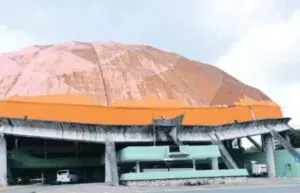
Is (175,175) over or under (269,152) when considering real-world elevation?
under

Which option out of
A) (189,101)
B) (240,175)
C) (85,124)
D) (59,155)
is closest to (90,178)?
(59,155)

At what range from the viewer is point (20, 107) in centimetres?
4484

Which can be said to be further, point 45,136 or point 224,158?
point 224,158

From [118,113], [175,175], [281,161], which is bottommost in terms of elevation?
[175,175]

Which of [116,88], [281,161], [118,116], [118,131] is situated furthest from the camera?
[281,161]

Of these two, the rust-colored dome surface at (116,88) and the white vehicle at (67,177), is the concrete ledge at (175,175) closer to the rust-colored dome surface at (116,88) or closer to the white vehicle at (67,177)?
the white vehicle at (67,177)

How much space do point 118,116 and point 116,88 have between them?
4.60 m

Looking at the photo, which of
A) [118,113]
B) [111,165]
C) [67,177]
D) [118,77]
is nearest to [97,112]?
[118,113]

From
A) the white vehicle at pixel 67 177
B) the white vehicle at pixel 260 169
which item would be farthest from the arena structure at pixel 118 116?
the white vehicle at pixel 67 177

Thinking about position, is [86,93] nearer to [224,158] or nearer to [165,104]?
[165,104]

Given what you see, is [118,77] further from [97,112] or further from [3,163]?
[3,163]

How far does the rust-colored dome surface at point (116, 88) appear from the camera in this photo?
4704 cm

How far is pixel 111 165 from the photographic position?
43625 millimetres

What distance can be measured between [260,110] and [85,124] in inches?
826
